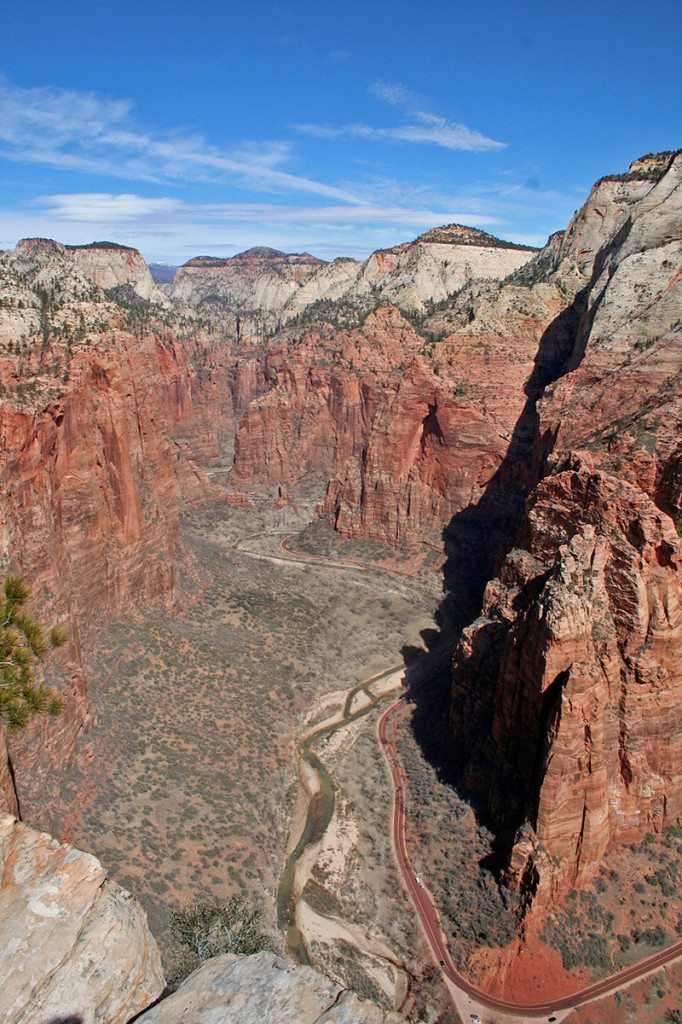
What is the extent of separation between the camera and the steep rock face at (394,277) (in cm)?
10619

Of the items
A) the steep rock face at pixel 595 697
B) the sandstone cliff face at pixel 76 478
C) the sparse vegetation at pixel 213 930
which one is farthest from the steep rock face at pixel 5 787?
the steep rock face at pixel 595 697

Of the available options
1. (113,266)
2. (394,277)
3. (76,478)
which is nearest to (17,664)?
(76,478)

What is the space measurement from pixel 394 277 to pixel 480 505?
65.4 m

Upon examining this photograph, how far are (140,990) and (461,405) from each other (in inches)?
2151

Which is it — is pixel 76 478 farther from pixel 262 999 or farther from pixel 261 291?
pixel 261 291

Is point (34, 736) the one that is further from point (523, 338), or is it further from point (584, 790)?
point (523, 338)

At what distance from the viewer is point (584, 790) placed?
79.5 feet

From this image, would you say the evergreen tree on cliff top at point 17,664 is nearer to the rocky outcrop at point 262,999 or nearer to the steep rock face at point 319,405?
the rocky outcrop at point 262,999

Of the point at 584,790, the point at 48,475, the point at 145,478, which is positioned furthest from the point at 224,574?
the point at 584,790

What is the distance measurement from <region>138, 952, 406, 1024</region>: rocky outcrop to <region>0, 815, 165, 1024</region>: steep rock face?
0.69m

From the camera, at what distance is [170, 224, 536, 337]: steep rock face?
106 metres

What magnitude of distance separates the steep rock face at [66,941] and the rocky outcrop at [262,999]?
0.69m

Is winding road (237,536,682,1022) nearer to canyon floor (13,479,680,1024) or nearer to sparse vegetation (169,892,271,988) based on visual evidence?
canyon floor (13,479,680,1024)

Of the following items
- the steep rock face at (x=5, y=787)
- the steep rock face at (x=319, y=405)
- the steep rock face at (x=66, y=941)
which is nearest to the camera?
the steep rock face at (x=66, y=941)
